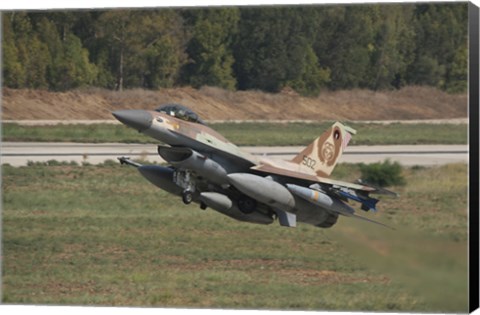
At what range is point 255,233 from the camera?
4078 cm

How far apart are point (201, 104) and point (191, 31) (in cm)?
251

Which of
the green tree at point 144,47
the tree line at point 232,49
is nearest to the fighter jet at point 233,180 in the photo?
the tree line at point 232,49

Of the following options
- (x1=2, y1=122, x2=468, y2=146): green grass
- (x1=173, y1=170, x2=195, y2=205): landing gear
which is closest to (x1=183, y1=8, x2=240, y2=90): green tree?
(x1=2, y1=122, x2=468, y2=146): green grass

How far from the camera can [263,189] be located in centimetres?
3469

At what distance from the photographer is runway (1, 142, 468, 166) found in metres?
42.7

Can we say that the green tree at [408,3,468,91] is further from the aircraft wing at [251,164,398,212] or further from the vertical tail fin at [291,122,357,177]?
the aircraft wing at [251,164,398,212]

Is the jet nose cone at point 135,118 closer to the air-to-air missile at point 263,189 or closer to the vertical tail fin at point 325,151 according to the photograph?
the air-to-air missile at point 263,189

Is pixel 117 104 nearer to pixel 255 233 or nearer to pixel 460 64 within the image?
pixel 255 233

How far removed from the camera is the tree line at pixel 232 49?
133ft

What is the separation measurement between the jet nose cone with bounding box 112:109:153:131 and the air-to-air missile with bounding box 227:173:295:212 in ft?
8.92

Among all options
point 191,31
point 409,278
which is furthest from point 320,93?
point 409,278

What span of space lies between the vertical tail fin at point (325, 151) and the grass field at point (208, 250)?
1.74 m

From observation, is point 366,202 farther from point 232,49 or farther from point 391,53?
point 232,49

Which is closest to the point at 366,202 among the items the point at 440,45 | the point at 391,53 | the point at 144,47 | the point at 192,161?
the point at 192,161
